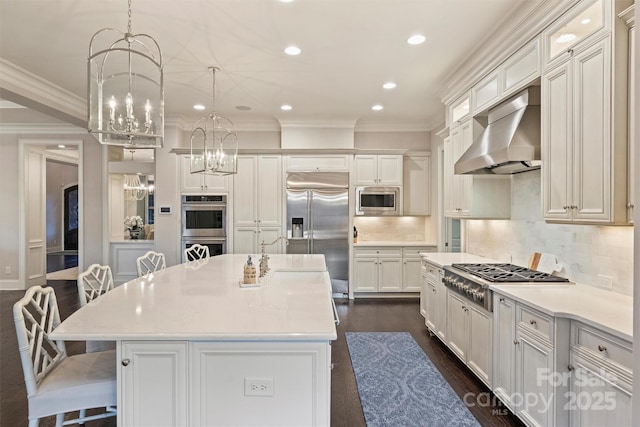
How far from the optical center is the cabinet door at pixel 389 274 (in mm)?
5402

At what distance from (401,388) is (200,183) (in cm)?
428

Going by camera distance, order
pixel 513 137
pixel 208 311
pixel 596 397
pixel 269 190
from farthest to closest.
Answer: pixel 269 190, pixel 513 137, pixel 208 311, pixel 596 397

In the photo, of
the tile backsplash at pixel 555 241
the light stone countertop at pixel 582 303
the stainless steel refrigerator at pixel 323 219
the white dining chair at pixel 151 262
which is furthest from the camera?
the stainless steel refrigerator at pixel 323 219

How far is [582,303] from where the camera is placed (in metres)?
1.92

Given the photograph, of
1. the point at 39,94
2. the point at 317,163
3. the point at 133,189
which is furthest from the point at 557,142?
the point at 133,189

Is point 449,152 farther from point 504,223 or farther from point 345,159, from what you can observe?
point 345,159

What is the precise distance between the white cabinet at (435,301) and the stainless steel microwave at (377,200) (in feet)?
5.80

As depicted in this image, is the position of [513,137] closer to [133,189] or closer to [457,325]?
[457,325]

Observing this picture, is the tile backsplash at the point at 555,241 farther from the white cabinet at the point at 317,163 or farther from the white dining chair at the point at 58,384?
the white dining chair at the point at 58,384

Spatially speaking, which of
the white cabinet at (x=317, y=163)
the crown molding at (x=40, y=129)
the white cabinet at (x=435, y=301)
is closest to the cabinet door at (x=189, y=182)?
the white cabinet at (x=317, y=163)

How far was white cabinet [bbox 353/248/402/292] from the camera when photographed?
5.40 meters

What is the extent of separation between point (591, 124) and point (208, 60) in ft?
10.6

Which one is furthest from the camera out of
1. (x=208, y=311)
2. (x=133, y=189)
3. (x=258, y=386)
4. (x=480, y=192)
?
(x=133, y=189)

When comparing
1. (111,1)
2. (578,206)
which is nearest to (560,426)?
(578,206)
